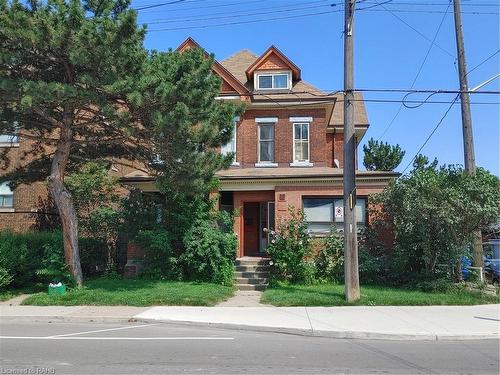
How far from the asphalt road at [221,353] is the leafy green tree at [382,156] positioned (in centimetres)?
3272

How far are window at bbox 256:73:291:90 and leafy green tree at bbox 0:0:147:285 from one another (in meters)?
9.83

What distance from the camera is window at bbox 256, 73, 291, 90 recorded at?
23.6 m

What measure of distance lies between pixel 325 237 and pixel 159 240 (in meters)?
5.94

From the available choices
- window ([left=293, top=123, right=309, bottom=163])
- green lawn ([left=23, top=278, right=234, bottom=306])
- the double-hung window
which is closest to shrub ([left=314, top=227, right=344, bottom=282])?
green lawn ([left=23, top=278, right=234, bottom=306])

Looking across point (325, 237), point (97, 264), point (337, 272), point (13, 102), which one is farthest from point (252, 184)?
point (13, 102)

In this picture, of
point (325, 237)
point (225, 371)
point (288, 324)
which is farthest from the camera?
point (325, 237)

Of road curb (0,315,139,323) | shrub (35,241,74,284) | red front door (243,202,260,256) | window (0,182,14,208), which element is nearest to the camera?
road curb (0,315,139,323)

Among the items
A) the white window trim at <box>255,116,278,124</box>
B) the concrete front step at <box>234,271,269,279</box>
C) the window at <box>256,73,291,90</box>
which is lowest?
the concrete front step at <box>234,271,269,279</box>

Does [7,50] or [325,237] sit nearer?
[7,50]

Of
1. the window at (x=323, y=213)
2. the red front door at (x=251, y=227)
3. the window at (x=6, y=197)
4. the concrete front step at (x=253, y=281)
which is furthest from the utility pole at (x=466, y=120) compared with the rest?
the window at (x=6, y=197)

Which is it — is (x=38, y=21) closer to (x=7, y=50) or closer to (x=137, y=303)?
(x=7, y=50)

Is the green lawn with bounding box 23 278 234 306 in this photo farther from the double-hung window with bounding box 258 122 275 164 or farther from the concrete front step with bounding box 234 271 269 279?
the double-hung window with bounding box 258 122 275 164

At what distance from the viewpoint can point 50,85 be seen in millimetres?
12141

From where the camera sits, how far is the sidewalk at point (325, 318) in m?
9.98
